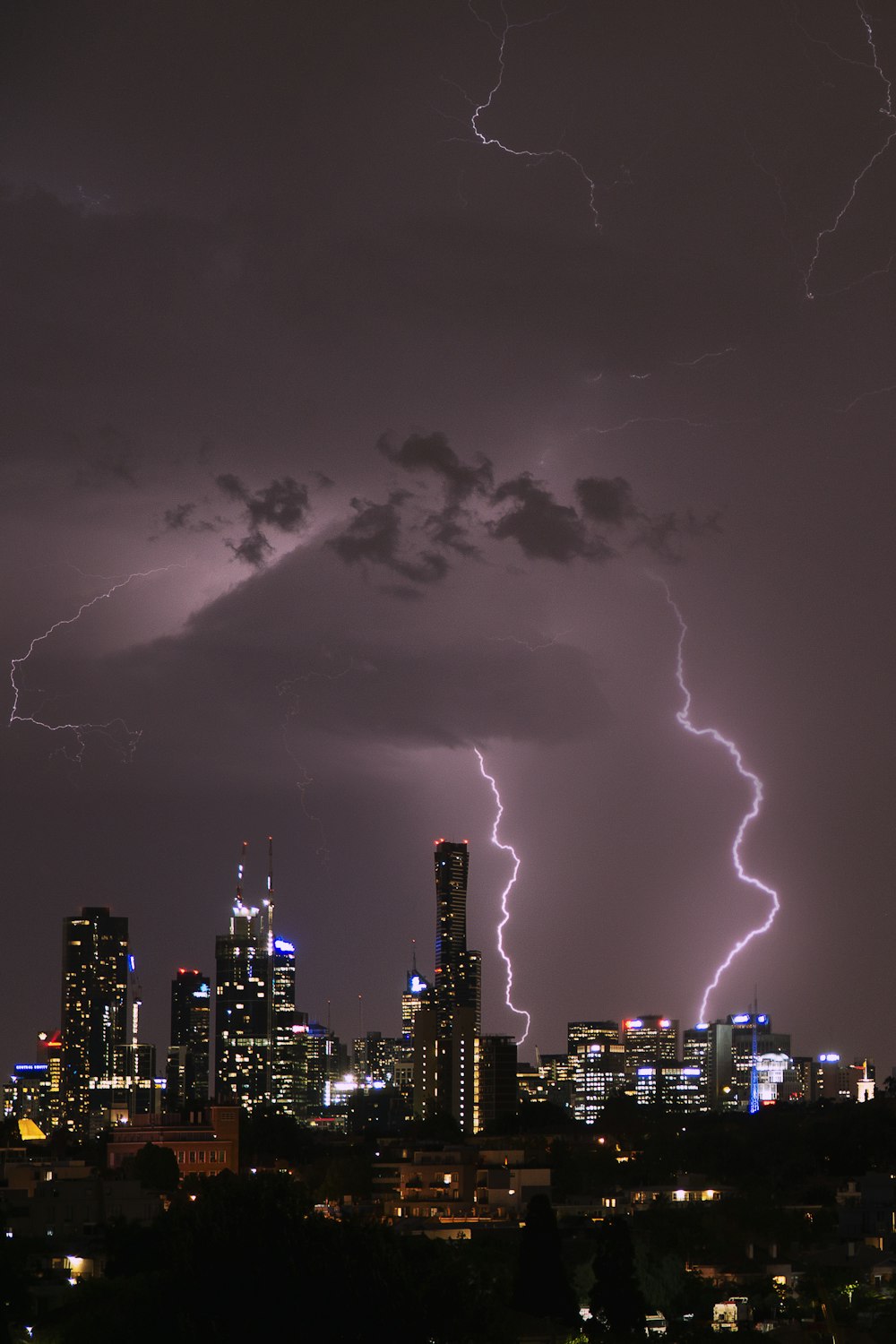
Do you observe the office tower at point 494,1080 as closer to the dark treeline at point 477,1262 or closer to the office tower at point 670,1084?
the office tower at point 670,1084

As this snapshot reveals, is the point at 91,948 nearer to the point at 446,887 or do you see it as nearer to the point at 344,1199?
the point at 446,887

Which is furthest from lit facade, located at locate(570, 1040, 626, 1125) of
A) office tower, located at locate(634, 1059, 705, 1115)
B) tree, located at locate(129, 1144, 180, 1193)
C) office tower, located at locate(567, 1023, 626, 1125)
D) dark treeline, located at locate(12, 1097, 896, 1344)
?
tree, located at locate(129, 1144, 180, 1193)

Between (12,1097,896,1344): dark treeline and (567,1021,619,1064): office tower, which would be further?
(567,1021,619,1064): office tower

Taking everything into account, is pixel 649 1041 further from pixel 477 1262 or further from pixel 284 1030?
pixel 477 1262

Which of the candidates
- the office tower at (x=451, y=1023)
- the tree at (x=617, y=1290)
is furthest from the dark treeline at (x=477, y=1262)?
the office tower at (x=451, y=1023)

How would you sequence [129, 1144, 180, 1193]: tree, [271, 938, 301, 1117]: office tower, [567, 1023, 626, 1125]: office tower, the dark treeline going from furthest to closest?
[567, 1023, 626, 1125]: office tower
[271, 938, 301, 1117]: office tower
[129, 1144, 180, 1193]: tree
the dark treeline

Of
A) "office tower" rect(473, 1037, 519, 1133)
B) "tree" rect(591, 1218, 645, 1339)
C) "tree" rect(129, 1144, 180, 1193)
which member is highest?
"office tower" rect(473, 1037, 519, 1133)

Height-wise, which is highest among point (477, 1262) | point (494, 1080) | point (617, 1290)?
point (494, 1080)

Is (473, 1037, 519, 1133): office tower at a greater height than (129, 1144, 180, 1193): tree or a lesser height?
greater

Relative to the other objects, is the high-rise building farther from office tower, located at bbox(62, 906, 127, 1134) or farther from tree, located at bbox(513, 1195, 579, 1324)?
tree, located at bbox(513, 1195, 579, 1324)

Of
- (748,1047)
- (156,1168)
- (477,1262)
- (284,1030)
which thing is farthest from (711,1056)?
(477,1262)
